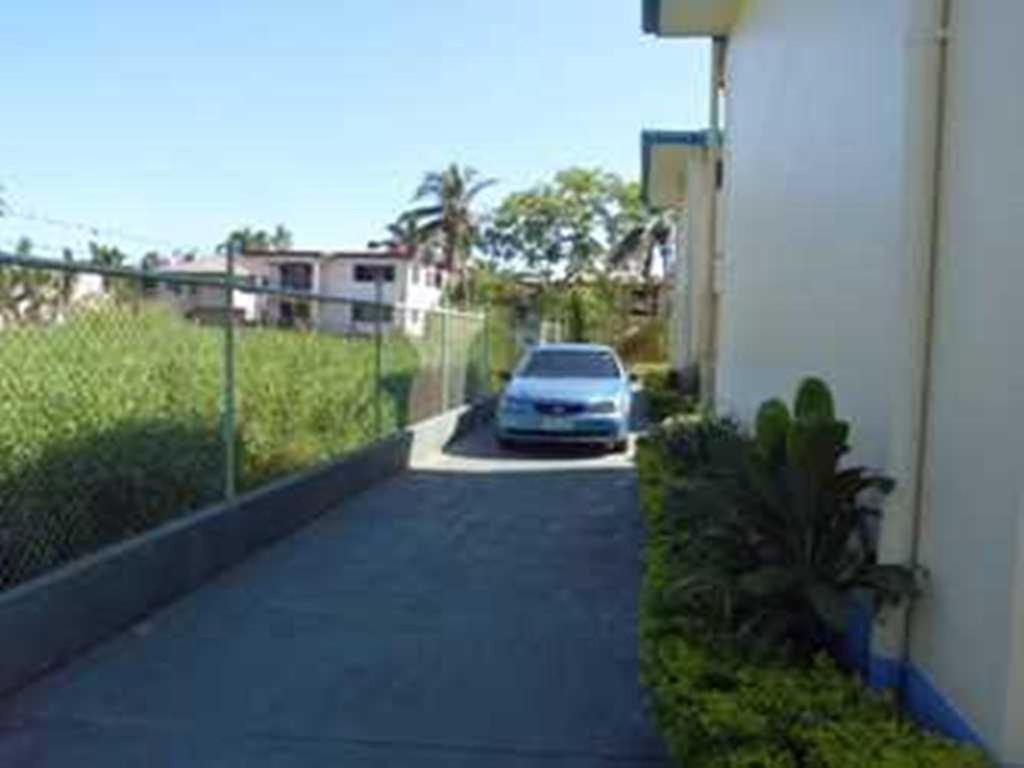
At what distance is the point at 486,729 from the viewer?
5410 millimetres

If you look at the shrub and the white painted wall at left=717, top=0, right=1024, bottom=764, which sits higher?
the white painted wall at left=717, top=0, right=1024, bottom=764

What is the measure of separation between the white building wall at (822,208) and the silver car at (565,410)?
501 centimetres

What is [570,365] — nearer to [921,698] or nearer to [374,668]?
[374,668]

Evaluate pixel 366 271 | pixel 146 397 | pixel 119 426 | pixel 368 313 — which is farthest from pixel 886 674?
pixel 366 271

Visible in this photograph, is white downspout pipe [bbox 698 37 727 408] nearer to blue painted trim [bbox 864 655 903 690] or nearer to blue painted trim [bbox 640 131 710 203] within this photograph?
blue painted trim [bbox 640 131 710 203]

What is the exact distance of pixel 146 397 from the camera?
8.02 meters

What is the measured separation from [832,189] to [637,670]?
250 centimetres

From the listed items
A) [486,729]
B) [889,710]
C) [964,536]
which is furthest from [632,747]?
[964,536]

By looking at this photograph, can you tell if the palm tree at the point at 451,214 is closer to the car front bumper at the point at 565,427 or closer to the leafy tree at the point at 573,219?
the leafy tree at the point at 573,219

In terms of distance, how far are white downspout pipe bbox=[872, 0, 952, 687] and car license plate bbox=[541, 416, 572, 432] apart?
12353mm

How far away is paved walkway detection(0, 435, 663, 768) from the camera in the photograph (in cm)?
514

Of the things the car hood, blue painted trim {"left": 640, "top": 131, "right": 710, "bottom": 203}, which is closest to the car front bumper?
the car hood

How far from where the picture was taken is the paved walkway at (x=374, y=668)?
514 centimetres

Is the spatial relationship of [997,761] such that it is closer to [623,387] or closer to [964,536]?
[964,536]
